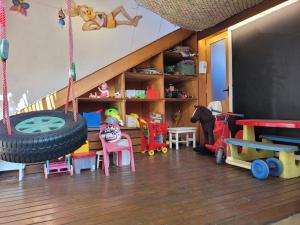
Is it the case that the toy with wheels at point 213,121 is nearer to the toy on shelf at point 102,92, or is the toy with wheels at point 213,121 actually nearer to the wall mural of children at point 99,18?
the toy on shelf at point 102,92

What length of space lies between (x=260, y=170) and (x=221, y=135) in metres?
0.94

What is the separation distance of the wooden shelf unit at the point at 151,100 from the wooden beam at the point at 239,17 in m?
0.36

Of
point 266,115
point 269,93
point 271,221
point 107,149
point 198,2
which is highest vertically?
point 198,2

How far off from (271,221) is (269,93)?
2007 millimetres

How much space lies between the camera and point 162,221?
133 centimetres

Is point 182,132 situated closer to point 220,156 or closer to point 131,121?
point 131,121

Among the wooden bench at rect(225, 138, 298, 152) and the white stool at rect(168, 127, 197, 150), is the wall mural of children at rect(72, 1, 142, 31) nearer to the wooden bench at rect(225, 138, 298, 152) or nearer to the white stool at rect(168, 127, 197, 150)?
the white stool at rect(168, 127, 197, 150)

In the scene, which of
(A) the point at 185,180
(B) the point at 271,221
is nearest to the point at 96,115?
(A) the point at 185,180

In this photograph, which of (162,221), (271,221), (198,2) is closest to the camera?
(162,221)

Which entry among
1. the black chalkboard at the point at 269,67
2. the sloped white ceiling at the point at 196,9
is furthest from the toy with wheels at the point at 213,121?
the sloped white ceiling at the point at 196,9

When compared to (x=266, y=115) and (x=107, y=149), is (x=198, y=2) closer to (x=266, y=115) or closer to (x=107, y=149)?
(x=266, y=115)

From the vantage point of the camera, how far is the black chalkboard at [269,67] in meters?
2.74

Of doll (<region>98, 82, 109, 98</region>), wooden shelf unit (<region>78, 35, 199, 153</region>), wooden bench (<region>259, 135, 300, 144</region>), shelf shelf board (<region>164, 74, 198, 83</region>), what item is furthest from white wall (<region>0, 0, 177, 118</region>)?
wooden bench (<region>259, 135, 300, 144</region>)

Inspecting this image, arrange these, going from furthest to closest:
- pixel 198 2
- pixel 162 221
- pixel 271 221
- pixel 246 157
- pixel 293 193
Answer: pixel 246 157, pixel 198 2, pixel 293 193, pixel 271 221, pixel 162 221
